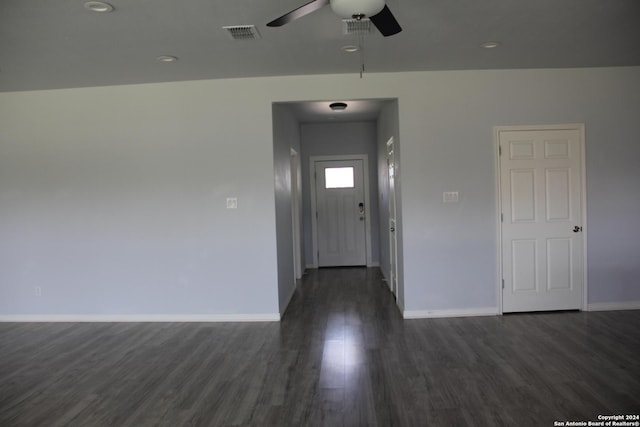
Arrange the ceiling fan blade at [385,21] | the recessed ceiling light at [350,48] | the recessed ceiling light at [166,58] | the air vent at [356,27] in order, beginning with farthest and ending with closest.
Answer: the recessed ceiling light at [166,58] < the recessed ceiling light at [350,48] < the air vent at [356,27] < the ceiling fan blade at [385,21]

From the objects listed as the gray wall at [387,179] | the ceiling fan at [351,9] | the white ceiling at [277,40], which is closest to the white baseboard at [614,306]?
the gray wall at [387,179]

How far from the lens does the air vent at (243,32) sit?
3194 mm

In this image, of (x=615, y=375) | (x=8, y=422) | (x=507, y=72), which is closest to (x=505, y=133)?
(x=507, y=72)

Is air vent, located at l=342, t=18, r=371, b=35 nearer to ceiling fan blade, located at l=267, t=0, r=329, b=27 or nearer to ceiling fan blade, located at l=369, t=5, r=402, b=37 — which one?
ceiling fan blade, located at l=369, t=5, r=402, b=37

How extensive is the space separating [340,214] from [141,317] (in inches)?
158

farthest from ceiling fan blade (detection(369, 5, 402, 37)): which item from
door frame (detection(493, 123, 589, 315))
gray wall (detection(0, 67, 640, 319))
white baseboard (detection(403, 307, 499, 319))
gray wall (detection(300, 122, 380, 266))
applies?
gray wall (detection(300, 122, 380, 266))

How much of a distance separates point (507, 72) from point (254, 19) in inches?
110

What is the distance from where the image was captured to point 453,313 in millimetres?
4578

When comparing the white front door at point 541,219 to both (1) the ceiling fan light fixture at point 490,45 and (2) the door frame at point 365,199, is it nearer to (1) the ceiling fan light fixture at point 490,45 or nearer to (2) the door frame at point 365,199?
(1) the ceiling fan light fixture at point 490,45

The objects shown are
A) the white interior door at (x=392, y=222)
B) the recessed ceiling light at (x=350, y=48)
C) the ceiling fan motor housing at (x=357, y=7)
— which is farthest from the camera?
the white interior door at (x=392, y=222)

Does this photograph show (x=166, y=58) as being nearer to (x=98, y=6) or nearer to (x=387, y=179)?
(x=98, y=6)

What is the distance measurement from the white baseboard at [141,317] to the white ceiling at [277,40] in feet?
8.13

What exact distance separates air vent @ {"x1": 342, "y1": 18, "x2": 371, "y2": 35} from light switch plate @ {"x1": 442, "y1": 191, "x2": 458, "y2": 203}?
6.34 ft

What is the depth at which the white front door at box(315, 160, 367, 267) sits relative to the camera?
307 inches
